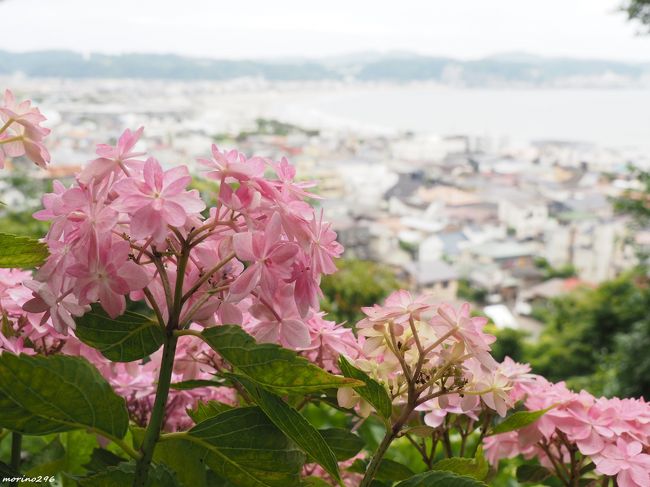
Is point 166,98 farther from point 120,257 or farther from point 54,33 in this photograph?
point 120,257

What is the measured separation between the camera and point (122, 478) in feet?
1.13

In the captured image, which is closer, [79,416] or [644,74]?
[79,416]

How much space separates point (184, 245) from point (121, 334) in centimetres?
6

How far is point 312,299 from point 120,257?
10cm

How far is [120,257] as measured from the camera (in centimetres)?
32

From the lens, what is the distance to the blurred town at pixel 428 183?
818 inches

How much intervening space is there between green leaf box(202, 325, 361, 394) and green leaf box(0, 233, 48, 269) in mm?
113

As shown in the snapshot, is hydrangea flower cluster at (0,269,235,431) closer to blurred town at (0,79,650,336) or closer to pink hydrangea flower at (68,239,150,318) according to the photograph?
pink hydrangea flower at (68,239,150,318)

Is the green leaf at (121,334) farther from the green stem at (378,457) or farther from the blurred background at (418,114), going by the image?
the blurred background at (418,114)

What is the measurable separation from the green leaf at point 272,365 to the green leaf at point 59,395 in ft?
0.19

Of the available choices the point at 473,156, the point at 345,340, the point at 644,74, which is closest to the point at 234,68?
the point at 473,156

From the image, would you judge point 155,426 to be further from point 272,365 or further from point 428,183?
point 428,183

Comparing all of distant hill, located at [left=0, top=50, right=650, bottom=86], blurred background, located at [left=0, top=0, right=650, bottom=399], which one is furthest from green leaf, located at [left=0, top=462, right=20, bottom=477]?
distant hill, located at [left=0, top=50, right=650, bottom=86]

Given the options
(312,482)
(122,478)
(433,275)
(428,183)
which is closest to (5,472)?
(122,478)
